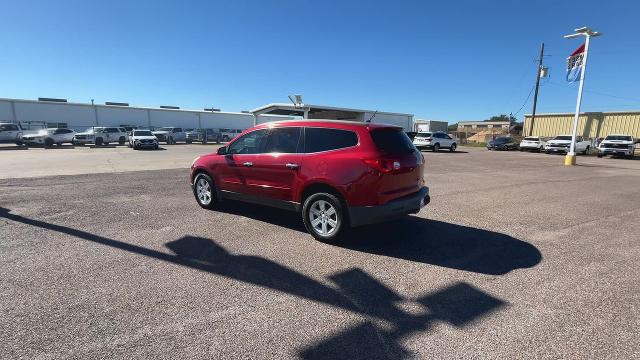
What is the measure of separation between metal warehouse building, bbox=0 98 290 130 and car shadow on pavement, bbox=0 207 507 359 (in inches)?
1454

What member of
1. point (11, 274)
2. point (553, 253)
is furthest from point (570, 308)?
point (11, 274)

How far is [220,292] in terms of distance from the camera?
3510mm

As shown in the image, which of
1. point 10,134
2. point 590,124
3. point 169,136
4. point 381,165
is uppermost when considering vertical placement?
point 590,124

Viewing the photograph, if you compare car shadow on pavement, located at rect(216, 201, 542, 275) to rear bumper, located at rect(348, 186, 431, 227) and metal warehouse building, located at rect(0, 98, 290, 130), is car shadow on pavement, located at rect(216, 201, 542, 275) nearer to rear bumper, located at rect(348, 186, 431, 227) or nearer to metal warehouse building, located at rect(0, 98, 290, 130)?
rear bumper, located at rect(348, 186, 431, 227)

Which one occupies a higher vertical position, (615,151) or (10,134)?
(10,134)

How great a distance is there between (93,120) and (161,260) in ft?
136

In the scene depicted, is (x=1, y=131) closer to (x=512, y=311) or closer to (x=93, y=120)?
(x=93, y=120)

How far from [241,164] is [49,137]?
99.8 feet

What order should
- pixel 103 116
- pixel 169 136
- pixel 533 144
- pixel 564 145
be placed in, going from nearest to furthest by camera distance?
pixel 564 145 → pixel 533 144 → pixel 169 136 → pixel 103 116

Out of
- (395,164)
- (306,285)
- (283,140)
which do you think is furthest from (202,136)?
(306,285)

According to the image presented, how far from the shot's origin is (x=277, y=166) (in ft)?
18.2

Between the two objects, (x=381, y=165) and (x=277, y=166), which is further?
(x=277, y=166)

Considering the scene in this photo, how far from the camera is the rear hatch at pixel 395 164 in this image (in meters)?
4.69

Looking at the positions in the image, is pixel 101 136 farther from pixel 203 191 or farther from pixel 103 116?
pixel 203 191
